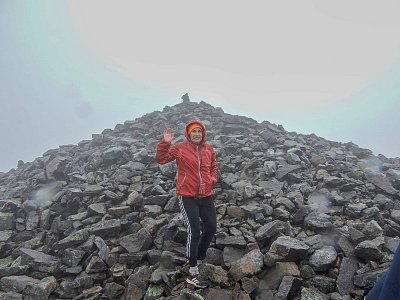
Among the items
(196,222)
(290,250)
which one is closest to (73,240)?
(196,222)

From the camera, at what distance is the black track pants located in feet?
24.1

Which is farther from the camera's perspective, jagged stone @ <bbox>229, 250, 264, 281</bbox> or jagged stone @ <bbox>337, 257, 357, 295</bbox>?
jagged stone @ <bbox>229, 250, 264, 281</bbox>

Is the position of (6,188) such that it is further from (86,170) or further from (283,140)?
(283,140)

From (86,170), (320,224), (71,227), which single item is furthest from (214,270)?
(86,170)

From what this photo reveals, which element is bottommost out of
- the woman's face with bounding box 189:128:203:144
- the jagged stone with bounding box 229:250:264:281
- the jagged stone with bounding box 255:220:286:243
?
the jagged stone with bounding box 229:250:264:281

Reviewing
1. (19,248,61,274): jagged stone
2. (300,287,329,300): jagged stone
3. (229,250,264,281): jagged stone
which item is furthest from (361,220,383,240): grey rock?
(19,248,61,274): jagged stone

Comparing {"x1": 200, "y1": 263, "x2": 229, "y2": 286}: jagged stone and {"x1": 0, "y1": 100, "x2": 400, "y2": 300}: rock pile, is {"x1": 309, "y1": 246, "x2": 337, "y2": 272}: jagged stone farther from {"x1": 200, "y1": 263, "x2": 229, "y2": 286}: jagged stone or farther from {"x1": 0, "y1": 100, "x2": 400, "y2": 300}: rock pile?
{"x1": 200, "y1": 263, "x2": 229, "y2": 286}: jagged stone

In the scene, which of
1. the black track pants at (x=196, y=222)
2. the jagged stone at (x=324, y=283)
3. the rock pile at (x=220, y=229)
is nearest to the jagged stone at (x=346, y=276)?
the rock pile at (x=220, y=229)

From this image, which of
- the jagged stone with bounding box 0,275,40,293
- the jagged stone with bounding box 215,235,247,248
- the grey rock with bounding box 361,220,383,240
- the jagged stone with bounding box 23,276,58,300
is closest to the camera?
the jagged stone with bounding box 23,276,58,300

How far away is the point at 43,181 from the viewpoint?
15.9m

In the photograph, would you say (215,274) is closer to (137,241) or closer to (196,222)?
(196,222)

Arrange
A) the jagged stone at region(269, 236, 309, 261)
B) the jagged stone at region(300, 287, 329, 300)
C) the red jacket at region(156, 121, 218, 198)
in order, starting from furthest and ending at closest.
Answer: the jagged stone at region(269, 236, 309, 261)
the red jacket at region(156, 121, 218, 198)
the jagged stone at region(300, 287, 329, 300)

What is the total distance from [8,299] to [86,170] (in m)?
9.60

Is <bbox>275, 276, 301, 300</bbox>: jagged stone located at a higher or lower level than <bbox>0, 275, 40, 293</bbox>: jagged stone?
lower
